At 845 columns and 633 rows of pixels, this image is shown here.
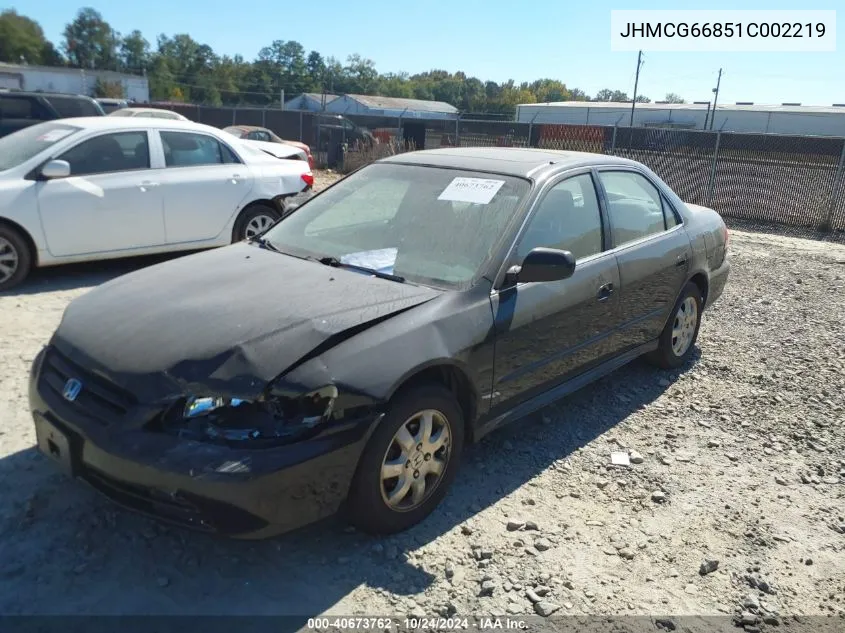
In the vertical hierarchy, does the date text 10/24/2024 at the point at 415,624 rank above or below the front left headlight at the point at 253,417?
below

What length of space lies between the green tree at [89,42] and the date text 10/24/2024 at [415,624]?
116 meters

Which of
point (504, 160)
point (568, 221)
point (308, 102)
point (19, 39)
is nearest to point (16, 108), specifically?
point (504, 160)

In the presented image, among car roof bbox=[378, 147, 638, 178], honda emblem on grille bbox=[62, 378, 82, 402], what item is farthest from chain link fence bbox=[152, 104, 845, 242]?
honda emblem on grille bbox=[62, 378, 82, 402]

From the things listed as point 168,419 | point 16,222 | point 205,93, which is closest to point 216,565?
point 168,419

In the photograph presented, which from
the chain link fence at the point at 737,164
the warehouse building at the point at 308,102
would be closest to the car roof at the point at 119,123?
the chain link fence at the point at 737,164

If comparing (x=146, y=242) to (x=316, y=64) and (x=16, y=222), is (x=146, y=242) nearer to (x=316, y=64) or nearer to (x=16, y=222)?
(x=16, y=222)

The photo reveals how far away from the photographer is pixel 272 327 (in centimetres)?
283

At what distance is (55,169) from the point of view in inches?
240

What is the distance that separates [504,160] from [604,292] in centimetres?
101

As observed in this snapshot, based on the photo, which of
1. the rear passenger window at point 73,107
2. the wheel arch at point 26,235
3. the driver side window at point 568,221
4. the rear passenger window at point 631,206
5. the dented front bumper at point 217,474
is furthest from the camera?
the rear passenger window at point 73,107

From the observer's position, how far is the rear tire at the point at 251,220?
24.8ft

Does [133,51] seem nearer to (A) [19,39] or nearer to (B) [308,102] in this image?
(A) [19,39]

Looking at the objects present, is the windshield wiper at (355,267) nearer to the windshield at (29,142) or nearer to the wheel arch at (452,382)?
the wheel arch at (452,382)

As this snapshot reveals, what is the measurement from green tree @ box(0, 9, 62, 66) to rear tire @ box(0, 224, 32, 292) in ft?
317
